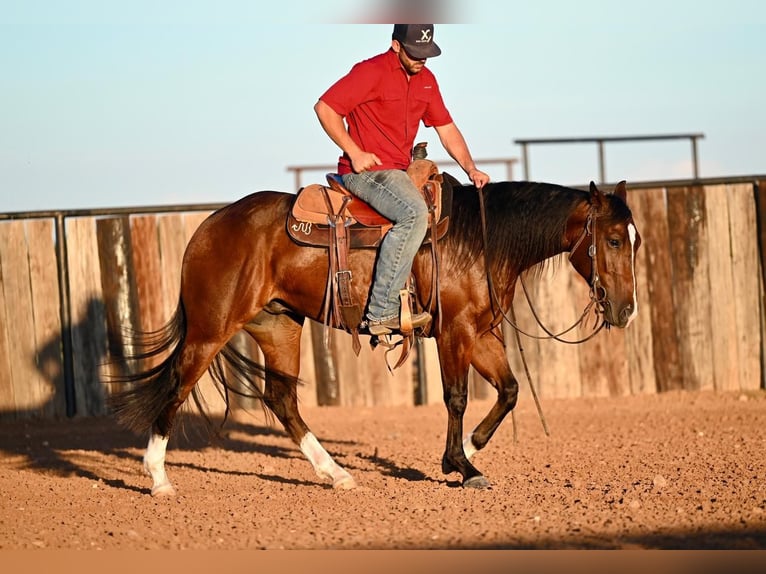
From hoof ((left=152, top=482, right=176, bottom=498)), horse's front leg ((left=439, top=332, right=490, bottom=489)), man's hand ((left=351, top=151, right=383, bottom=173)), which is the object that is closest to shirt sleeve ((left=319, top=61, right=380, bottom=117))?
man's hand ((left=351, top=151, right=383, bottom=173))

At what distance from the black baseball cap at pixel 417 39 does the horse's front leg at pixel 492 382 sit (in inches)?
79.9

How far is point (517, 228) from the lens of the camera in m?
7.12

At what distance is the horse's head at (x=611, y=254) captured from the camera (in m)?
6.81

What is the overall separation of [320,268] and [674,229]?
528 centimetres

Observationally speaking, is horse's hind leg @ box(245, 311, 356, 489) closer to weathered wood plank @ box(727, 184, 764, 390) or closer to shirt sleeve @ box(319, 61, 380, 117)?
shirt sleeve @ box(319, 61, 380, 117)

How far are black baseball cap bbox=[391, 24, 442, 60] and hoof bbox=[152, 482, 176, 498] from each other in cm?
345

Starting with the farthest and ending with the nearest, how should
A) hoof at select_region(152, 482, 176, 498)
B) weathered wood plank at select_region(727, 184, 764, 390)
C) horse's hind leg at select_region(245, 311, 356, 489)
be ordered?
weathered wood plank at select_region(727, 184, 764, 390) < horse's hind leg at select_region(245, 311, 356, 489) < hoof at select_region(152, 482, 176, 498)

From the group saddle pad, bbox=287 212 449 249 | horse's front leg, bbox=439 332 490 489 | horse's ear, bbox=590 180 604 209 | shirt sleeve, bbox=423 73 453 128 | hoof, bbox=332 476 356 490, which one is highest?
shirt sleeve, bbox=423 73 453 128

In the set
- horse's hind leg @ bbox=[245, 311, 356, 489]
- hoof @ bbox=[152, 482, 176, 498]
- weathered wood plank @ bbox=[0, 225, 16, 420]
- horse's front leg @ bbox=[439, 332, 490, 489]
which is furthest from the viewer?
weathered wood plank @ bbox=[0, 225, 16, 420]

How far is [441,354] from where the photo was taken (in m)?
7.16

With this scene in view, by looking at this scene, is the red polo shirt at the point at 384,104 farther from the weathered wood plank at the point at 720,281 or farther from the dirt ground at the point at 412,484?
the weathered wood plank at the point at 720,281

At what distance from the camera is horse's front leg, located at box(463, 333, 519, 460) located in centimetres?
731

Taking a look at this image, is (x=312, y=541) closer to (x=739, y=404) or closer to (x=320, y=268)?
(x=320, y=268)

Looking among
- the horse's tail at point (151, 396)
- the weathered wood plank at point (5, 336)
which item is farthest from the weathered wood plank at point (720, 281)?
the weathered wood plank at point (5, 336)
